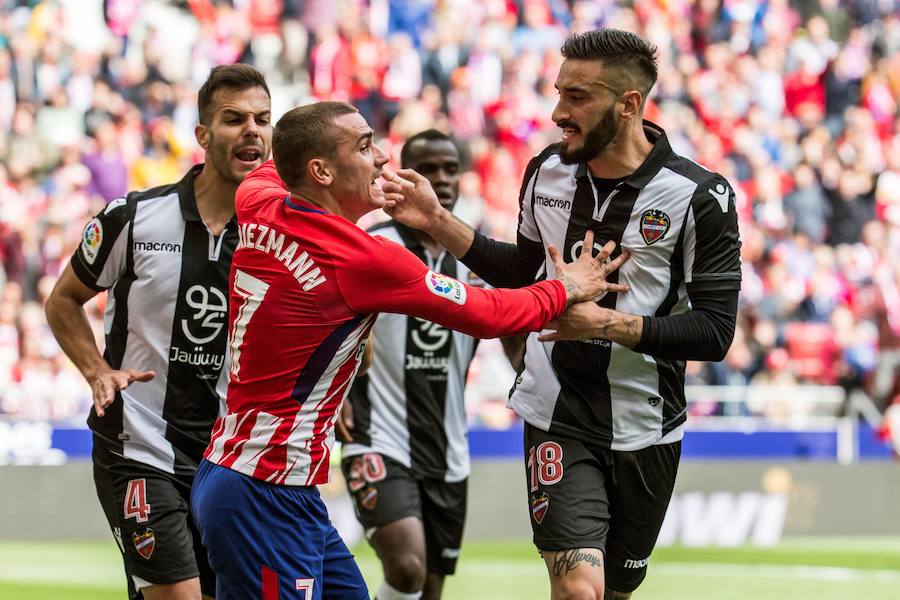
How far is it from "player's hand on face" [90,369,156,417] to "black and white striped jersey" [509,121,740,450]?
5.14 ft

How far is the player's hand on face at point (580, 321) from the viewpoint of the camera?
524cm

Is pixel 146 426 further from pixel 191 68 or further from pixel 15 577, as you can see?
pixel 191 68

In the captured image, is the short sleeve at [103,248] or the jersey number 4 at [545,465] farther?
the short sleeve at [103,248]

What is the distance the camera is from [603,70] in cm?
559

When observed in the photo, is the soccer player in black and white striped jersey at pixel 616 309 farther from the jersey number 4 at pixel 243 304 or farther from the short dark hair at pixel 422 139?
the short dark hair at pixel 422 139

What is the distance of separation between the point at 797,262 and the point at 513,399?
12.8 meters

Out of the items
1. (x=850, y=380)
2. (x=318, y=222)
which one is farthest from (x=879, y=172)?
(x=318, y=222)

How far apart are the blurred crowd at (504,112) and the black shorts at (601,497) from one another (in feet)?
25.9

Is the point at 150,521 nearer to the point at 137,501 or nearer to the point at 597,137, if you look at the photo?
the point at 137,501

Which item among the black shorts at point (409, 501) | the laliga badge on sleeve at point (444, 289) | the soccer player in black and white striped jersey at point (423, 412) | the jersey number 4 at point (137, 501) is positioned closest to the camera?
the laliga badge on sleeve at point (444, 289)

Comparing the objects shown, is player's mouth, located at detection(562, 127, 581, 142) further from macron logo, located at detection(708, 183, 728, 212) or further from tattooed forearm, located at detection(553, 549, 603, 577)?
tattooed forearm, located at detection(553, 549, 603, 577)

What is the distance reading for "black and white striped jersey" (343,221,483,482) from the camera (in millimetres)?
7609

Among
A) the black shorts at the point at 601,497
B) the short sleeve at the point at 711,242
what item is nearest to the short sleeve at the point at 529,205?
the short sleeve at the point at 711,242

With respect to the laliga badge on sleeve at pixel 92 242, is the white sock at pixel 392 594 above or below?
below
